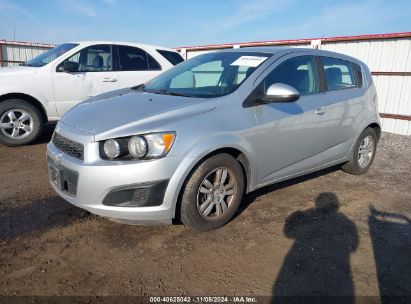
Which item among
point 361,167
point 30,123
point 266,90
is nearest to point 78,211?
point 266,90

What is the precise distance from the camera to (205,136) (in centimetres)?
293

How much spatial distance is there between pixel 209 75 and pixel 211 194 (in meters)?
1.47

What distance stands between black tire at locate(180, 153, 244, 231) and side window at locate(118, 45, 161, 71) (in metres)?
4.22

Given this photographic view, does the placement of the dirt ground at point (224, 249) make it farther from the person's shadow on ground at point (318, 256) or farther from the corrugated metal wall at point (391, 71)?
the corrugated metal wall at point (391, 71)

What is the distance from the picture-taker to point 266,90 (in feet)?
11.2

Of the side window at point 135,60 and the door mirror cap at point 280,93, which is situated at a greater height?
the side window at point 135,60

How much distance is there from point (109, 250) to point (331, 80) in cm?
316

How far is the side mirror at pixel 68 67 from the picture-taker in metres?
5.90

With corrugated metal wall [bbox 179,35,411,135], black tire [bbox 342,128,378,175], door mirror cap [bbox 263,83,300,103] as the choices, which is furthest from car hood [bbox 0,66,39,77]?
corrugated metal wall [bbox 179,35,411,135]

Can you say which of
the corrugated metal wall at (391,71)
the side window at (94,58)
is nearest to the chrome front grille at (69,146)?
the side window at (94,58)

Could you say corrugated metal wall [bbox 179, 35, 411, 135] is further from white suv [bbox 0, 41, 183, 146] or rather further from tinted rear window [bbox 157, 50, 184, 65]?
white suv [bbox 0, 41, 183, 146]

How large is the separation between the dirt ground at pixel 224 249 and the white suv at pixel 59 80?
1909 mm

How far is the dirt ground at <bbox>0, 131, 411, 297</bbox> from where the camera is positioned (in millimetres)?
2471

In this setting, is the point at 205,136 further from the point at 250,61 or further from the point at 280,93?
the point at 250,61
